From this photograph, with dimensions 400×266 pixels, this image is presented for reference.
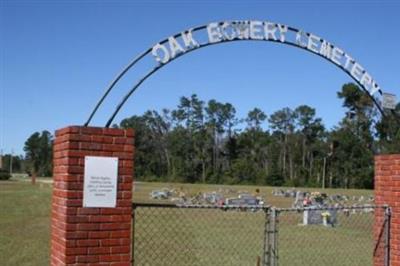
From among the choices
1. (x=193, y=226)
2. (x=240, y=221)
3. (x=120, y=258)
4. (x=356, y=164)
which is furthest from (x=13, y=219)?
(x=356, y=164)

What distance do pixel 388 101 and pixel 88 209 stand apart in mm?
5025

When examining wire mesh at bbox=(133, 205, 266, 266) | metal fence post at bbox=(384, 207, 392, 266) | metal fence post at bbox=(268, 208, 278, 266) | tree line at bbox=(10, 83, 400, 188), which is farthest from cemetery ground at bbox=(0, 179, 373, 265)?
tree line at bbox=(10, 83, 400, 188)

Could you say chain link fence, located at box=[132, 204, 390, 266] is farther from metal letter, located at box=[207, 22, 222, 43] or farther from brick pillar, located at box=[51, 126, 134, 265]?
metal letter, located at box=[207, 22, 222, 43]

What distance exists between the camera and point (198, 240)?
1598 centimetres

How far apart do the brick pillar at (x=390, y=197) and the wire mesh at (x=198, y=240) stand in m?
1.79

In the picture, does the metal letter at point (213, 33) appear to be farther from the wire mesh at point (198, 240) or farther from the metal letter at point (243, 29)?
the wire mesh at point (198, 240)

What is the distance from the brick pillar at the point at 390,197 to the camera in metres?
8.47

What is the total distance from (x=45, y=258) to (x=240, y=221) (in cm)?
1098

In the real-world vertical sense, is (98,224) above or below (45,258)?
above

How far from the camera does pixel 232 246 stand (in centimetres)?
1496

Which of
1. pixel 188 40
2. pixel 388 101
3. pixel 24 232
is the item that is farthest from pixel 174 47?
pixel 24 232

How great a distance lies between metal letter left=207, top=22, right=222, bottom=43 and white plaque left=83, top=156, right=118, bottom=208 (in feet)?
7.06

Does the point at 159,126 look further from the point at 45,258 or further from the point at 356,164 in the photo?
the point at 45,258

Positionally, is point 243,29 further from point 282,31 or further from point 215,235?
point 215,235
